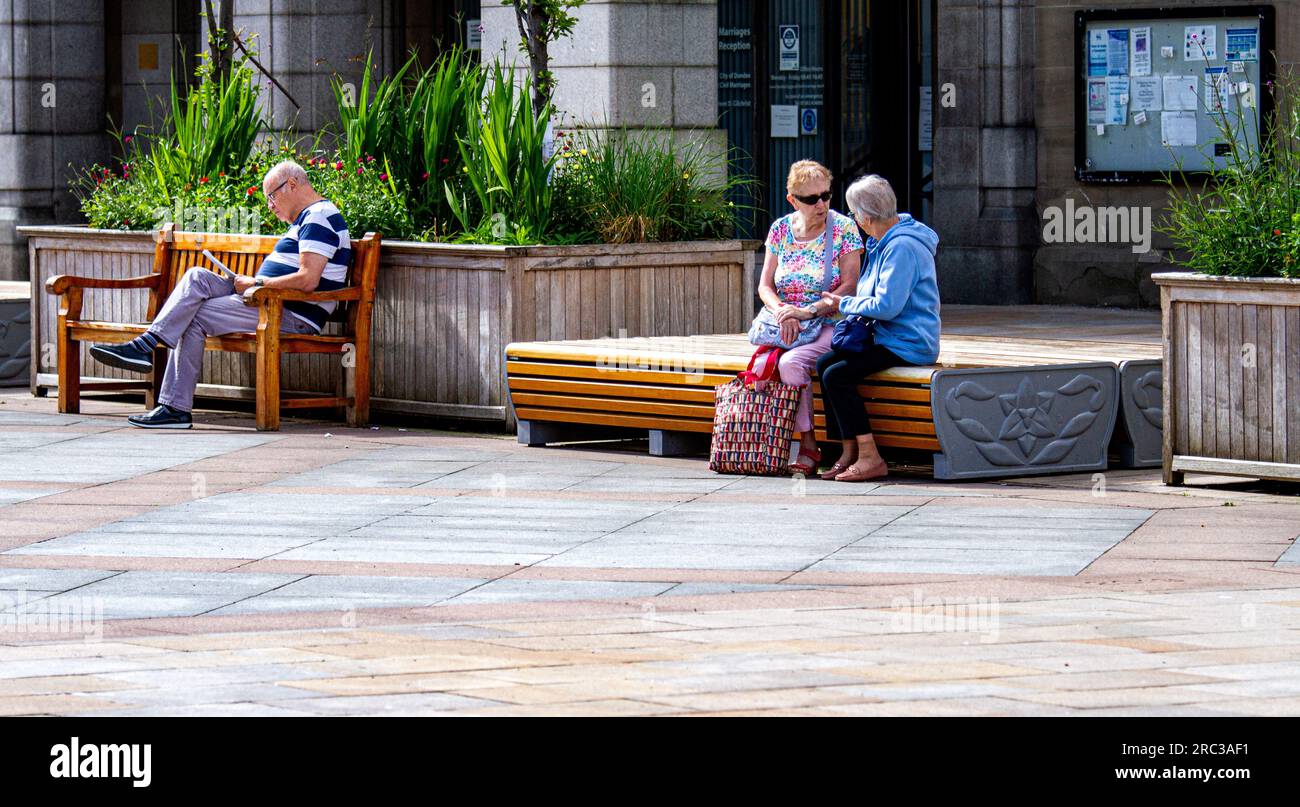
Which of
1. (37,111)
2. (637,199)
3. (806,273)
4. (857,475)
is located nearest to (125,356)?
(637,199)

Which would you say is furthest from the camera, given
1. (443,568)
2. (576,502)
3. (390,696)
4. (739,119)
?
(739,119)

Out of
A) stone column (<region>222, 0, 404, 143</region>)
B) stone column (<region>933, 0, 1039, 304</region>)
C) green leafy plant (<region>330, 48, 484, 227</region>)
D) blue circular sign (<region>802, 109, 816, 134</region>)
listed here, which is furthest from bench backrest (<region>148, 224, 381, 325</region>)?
stone column (<region>933, 0, 1039, 304</region>)

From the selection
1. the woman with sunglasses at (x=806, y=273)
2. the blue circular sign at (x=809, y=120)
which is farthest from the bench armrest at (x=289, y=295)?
the blue circular sign at (x=809, y=120)

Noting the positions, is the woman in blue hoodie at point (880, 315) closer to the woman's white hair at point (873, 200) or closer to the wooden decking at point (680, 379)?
the woman's white hair at point (873, 200)

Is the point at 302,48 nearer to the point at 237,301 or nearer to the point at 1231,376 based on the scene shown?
the point at 237,301

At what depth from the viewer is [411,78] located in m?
20.0

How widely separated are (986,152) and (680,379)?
8.01 m

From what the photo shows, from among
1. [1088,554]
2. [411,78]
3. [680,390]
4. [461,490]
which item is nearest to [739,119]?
[411,78]

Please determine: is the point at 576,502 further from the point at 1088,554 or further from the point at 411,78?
the point at 411,78

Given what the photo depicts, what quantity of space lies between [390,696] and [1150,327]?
10.5 m

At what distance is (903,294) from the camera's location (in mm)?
9945

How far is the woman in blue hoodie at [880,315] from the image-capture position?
32.7 feet

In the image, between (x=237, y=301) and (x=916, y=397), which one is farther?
(x=237, y=301)

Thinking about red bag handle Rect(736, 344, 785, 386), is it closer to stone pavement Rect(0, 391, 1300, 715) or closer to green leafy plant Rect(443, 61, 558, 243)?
stone pavement Rect(0, 391, 1300, 715)
